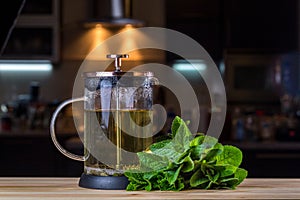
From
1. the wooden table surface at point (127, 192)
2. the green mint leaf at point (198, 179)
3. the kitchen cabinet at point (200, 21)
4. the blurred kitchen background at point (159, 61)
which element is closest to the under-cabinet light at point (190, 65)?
the blurred kitchen background at point (159, 61)

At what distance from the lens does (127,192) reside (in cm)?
126

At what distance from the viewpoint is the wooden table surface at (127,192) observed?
1.20 metres

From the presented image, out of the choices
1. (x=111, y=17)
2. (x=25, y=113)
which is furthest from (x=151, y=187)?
(x=25, y=113)

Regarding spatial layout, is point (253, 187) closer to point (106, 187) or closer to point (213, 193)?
point (213, 193)

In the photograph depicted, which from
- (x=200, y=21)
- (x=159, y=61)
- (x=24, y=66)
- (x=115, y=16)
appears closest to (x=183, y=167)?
(x=115, y=16)

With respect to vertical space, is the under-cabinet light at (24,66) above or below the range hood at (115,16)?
below

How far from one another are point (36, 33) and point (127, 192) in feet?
11.0

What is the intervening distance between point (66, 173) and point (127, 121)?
252 cm

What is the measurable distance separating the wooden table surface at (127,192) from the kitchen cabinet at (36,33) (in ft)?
10.3

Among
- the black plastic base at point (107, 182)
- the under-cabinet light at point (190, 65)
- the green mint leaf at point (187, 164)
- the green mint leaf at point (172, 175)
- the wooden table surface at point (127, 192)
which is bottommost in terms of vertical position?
the wooden table surface at point (127, 192)

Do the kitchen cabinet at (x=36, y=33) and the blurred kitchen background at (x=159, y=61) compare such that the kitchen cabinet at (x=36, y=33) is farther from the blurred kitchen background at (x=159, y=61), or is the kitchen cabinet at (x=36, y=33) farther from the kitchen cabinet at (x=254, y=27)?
the kitchen cabinet at (x=254, y=27)

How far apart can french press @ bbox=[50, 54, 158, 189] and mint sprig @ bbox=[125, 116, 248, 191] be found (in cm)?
4

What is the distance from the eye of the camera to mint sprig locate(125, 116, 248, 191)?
1260mm

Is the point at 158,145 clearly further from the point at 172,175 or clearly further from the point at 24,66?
the point at 24,66
